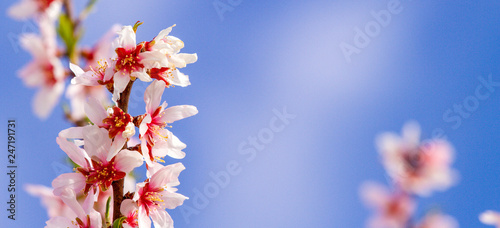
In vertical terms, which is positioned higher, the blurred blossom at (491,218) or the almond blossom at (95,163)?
the almond blossom at (95,163)

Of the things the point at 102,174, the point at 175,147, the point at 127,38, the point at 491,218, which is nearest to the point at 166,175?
the point at 175,147

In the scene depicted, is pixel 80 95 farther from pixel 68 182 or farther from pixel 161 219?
pixel 161 219

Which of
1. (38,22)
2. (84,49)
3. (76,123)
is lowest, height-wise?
(76,123)

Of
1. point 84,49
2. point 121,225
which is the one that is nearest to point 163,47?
point 84,49

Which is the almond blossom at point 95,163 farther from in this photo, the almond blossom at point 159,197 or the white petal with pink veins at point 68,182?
the almond blossom at point 159,197

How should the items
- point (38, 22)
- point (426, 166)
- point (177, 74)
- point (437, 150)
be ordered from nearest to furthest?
1. point (177, 74)
2. point (38, 22)
3. point (426, 166)
4. point (437, 150)

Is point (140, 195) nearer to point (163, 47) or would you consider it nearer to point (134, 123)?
point (134, 123)

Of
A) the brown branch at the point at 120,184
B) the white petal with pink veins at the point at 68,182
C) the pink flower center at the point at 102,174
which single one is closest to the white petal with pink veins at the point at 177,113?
the brown branch at the point at 120,184
